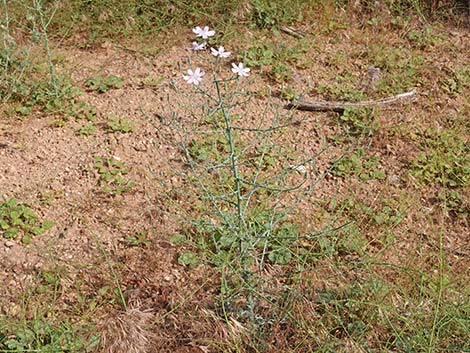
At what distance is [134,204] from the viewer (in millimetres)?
3488

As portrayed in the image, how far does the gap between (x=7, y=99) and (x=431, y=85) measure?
2.76 meters

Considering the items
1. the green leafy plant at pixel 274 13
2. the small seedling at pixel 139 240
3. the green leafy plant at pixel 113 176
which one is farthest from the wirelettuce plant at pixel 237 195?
the green leafy plant at pixel 274 13

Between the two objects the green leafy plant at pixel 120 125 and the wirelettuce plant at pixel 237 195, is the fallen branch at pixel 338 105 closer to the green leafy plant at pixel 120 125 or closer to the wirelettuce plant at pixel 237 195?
the wirelettuce plant at pixel 237 195

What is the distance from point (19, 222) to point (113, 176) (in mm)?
576

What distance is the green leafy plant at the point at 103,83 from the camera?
4238 mm

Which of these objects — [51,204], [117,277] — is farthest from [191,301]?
[51,204]

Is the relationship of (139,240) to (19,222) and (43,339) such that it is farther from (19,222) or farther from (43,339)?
(43,339)

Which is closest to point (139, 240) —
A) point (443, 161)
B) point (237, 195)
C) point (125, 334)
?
point (125, 334)

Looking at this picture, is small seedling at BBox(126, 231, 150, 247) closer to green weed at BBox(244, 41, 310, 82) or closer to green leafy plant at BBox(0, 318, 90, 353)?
green leafy plant at BBox(0, 318, 90, 353)

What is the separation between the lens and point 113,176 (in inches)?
143

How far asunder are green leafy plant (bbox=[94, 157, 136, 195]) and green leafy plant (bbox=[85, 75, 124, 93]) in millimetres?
680

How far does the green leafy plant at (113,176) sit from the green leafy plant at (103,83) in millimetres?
680

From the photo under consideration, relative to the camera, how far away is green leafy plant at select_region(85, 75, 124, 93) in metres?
4.24

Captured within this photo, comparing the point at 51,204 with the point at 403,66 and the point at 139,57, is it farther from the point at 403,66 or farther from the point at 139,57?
the point at 403,66
